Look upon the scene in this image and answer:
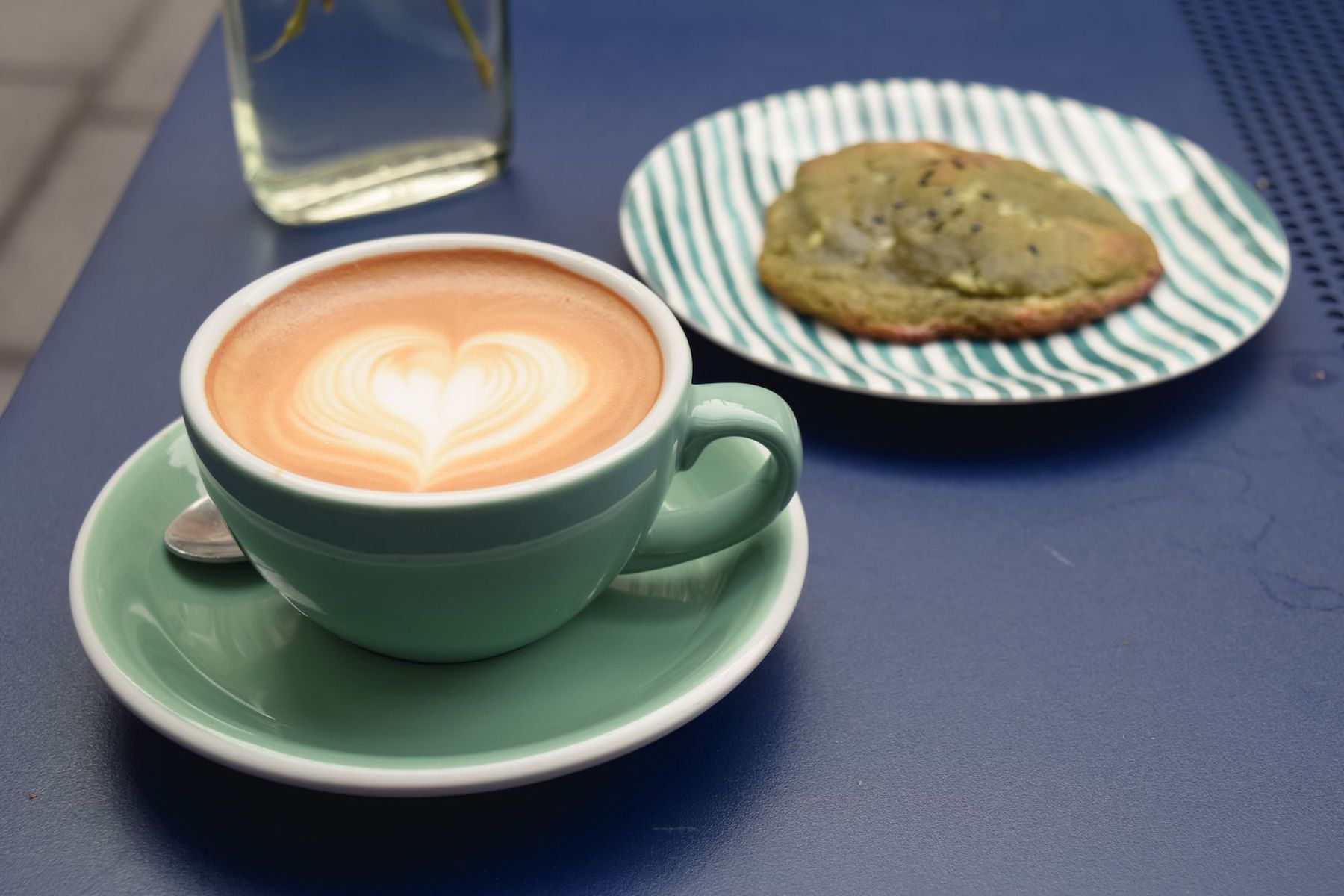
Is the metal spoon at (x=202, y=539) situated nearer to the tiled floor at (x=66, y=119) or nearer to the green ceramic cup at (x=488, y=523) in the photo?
the green ceramic cup at (x=488, y=523)

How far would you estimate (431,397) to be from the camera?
613mm

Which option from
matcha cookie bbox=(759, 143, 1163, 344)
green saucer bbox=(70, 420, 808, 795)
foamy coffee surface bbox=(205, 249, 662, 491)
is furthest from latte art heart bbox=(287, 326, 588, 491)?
matcha cookie bbox=(759, 143, 1163, 344)

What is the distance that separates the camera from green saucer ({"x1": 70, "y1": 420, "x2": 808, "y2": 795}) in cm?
51

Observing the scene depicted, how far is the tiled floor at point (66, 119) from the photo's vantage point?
5.54 ft

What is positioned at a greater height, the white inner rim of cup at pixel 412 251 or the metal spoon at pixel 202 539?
the white inner rim of cup at pixel 412 251

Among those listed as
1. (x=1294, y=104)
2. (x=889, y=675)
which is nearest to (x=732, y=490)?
(x=889, y=675)

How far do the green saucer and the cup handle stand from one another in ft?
0.07

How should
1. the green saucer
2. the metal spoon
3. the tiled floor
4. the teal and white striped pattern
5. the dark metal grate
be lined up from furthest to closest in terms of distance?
1. the tiled floor
2. the dark metal grate
3. the teal and white striped pattern
4. the metal spoon
5. the green saucer

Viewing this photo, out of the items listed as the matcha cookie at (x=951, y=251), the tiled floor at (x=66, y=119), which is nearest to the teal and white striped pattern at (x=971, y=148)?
the matcha cookie at (x=951, y=251)

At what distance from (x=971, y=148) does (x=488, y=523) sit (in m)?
0.75

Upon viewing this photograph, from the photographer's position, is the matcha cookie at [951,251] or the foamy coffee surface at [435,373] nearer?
the foamy coffee surface at [435,373]

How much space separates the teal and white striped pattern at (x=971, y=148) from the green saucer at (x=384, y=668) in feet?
0.78

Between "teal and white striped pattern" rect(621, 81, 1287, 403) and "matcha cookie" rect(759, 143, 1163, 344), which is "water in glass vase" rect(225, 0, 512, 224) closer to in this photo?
"teal and white striped pattern" rect(621, 81, 1287, 403)

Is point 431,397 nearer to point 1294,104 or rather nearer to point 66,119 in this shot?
point 1294,104
